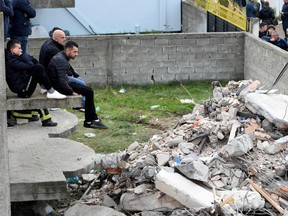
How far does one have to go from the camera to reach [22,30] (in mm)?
16438

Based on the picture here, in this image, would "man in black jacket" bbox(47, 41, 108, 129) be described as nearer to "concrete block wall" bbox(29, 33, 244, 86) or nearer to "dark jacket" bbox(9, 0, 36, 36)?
"dark jacket" bbox(9, 0, 36, 36)

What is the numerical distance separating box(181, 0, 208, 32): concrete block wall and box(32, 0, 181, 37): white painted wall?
1.58 ft

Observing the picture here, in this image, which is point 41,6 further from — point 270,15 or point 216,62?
point 270,15

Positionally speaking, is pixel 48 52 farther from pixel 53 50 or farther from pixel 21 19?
pixel 21 19

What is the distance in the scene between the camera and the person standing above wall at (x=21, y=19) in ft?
51.4

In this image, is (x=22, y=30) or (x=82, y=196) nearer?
(x=82, y=196)

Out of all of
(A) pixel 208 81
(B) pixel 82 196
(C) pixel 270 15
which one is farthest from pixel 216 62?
(B) pixel 82 196

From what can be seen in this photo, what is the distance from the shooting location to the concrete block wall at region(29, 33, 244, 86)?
19.6 m

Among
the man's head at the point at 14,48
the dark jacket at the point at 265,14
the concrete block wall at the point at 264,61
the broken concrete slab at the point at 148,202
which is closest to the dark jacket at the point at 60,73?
the man's head at the point at 14,48

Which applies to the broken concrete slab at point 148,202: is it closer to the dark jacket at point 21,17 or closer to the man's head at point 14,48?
the man's head at point 14,48

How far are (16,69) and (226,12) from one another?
14.0m

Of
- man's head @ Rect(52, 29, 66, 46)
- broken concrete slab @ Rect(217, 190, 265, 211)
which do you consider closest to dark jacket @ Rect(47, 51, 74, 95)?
man's head @ Rect(52, 29, 66, 46)

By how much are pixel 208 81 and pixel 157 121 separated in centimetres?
371

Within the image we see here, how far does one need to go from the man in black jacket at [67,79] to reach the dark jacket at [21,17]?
327 centimetres
